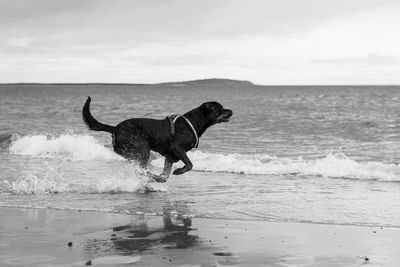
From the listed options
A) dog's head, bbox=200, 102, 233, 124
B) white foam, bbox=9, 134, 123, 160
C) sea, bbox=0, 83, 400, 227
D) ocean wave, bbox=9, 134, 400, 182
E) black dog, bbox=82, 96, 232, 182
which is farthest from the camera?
white foam, bbox=9, 134, 123, 160

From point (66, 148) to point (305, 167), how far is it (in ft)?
26.2

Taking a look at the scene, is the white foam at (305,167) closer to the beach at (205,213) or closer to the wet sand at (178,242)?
the beach at (205,213)

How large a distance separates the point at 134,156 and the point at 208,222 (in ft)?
9.32

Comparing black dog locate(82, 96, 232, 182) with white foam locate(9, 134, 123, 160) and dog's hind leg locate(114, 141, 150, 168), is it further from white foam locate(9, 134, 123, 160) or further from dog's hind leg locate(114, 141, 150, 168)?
white foam locate(9, 134, 123, 160)

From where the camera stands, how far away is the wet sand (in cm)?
572

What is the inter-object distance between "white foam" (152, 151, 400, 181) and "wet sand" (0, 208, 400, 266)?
19.6 ft

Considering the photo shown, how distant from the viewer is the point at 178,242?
6.52 meters

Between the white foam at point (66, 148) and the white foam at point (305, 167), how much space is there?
81.0 inches

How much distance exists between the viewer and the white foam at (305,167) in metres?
13.3

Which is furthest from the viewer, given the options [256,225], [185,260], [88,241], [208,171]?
[208,171]

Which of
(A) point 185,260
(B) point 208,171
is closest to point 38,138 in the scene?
(B) point 208,171

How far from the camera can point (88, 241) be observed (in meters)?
6.46

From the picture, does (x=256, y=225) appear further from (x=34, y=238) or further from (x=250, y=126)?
(x=250, y=126)

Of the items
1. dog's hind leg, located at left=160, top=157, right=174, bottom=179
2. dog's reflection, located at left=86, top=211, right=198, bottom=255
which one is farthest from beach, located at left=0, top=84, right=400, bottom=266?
dog's hind leg, located at left=160, top=157, right=174, bottom=179
